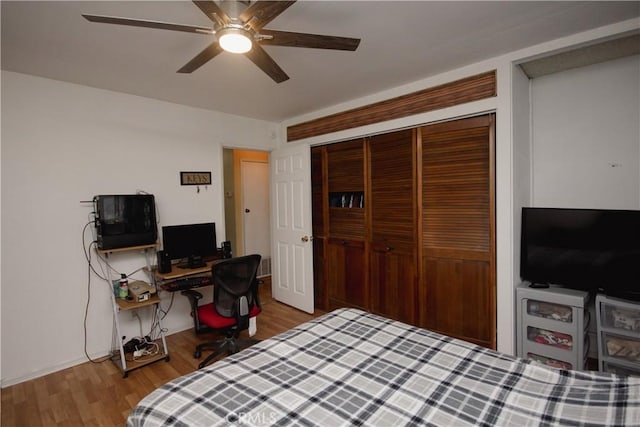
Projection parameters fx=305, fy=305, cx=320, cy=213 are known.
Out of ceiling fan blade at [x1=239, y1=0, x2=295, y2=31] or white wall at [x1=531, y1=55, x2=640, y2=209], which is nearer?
ceiling fan blade at [x1=239, y1=0, x2=295, y2=31]

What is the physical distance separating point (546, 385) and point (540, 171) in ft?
6.73

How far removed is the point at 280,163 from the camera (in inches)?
A: 157

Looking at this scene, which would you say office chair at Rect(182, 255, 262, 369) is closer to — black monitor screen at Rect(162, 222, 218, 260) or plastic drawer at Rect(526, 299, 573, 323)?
black monitor screen at Rect(162, 222, 218, 260)

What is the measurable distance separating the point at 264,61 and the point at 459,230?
2.01 metres

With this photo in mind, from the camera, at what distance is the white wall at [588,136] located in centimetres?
228

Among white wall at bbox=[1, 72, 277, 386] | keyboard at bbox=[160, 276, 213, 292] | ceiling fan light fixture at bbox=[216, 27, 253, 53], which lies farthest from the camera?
keyboard at bbox=[160, 276, 213, 292]

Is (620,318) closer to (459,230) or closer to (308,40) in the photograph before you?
(459,230)

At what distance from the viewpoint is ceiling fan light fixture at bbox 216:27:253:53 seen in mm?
1401

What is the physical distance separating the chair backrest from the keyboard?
33 centimetres

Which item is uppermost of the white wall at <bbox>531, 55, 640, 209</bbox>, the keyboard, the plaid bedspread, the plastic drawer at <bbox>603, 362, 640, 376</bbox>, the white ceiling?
the white ceiling

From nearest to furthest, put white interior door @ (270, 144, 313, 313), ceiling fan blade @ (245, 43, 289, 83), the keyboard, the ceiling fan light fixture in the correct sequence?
the ceiling fan light fixture, ceiling fan blade @ (245, 43, 289, 83), the keyboard, white interior door @ (270, 144, 313, 313)

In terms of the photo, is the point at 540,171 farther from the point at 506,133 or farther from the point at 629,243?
the point at 629,243

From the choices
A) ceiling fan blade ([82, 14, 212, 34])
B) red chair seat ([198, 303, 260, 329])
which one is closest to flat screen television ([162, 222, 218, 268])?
red chair seat ([198, 303, 260, 329])

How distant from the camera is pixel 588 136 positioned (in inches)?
95.6
